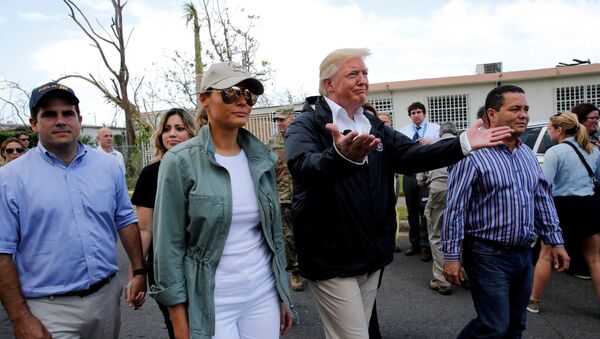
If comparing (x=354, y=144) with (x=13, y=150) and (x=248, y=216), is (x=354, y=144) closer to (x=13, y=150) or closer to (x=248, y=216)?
(x=248, y=216)

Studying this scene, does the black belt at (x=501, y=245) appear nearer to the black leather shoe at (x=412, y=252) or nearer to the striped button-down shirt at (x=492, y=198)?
the striped button-down shirt at (x=492, y=198)

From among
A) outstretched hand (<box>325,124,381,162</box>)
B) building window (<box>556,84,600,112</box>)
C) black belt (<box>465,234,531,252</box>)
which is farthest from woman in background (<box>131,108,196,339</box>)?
building window (<box>556,84,600,112</box>)

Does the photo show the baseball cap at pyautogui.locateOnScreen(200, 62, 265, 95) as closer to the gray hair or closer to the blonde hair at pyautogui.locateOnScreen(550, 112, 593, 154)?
the gray hair

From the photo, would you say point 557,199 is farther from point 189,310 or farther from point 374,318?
point 189,310

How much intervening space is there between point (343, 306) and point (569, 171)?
10.5 ft

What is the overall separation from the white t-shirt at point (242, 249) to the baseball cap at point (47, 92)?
1006 millimetres

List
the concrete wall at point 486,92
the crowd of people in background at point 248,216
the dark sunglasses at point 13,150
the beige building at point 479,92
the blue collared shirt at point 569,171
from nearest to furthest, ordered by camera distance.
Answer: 1. the crowd of people in background at point 248,216
2. the blue collared shirt at point 569,171
3. the dark sunglasses at point 13,150
4. the beige building at point 479,92
5. the concrete wall at point 486,92

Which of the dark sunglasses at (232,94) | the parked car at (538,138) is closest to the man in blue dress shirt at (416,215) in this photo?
the parked car at (538,138)

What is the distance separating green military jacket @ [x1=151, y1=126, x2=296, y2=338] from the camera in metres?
1.89

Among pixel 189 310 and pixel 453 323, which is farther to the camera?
pixel 453 323

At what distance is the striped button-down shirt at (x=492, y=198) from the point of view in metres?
2.76

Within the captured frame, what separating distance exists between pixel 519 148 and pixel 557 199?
1.93m

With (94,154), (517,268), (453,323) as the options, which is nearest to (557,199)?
(453,323)

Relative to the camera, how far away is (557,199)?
4434 millimetres
